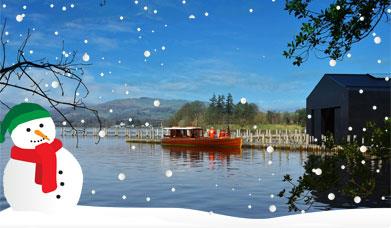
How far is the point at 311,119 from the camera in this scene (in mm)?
32812

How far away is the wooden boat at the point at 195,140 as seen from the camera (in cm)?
4319

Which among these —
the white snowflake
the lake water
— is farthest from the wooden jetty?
the white snowflake

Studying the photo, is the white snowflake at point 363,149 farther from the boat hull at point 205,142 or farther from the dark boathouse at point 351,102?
the boat hull at point 205,142

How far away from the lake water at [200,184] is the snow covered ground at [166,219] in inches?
270

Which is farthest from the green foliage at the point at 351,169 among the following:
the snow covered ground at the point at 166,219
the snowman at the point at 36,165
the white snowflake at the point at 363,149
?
the snowman at the point at 36,165

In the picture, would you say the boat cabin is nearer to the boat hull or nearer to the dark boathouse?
the boat hull

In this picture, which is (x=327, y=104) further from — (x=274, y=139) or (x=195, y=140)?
(x=195, y=140)

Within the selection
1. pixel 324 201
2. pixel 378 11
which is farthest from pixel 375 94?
pixel 378 11

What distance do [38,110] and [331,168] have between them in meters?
3.55

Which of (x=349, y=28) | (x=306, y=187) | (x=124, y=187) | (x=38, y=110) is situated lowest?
(x=124, y=187)

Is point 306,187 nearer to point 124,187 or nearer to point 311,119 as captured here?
point 124,187

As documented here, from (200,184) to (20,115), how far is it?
52.2 ft

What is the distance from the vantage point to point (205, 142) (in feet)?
149

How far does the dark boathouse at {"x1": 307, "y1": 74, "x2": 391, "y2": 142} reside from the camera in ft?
89.4
